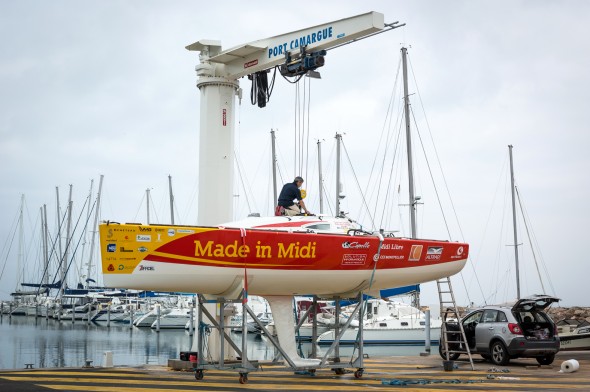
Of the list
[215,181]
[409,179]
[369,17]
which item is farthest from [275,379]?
[409,179]

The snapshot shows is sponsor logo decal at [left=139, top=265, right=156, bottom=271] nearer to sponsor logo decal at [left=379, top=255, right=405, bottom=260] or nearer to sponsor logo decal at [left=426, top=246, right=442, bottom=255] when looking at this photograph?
sponsor logo decal at [left=379, top=255, right=405, bottom=260]

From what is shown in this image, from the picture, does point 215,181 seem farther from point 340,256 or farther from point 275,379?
point 275,379

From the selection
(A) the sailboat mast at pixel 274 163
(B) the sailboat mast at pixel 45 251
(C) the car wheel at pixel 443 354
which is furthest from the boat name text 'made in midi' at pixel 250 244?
(B) the sailboat mast at pixel 45 251

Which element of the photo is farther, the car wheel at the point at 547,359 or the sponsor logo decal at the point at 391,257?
the car wheel at the point at 547,359

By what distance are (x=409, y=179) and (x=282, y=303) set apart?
1929cm

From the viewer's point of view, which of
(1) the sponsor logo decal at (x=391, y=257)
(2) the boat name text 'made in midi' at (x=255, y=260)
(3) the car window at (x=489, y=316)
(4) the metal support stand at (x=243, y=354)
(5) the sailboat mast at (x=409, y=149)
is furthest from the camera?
(5) the sailboat mast at (x=409, y=149)

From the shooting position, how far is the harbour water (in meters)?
32.0

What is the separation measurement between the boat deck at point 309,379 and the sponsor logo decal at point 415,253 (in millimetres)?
2686

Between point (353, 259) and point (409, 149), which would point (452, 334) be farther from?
point (409, 149)

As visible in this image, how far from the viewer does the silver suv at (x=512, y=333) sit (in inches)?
666

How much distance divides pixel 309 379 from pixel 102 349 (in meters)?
28.6

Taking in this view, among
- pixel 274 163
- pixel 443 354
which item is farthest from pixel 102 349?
pixel 443 354

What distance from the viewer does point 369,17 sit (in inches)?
642

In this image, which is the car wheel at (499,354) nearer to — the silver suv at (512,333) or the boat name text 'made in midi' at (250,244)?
the silver suv at (512,333)
